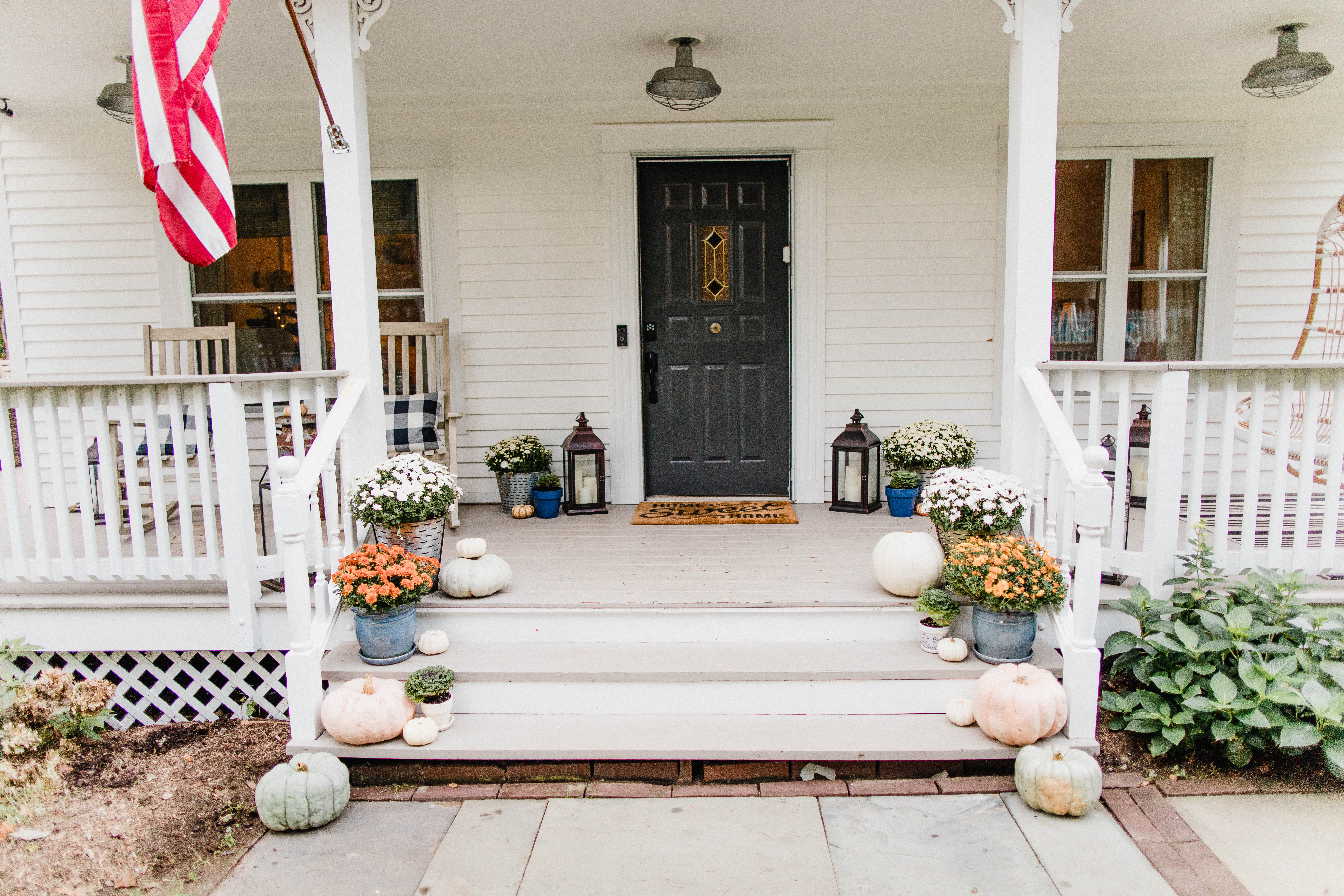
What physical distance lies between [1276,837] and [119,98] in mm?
5398

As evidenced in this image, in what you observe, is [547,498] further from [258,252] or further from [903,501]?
[258,252]

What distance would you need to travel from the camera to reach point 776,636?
3115mm

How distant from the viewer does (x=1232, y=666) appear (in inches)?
109

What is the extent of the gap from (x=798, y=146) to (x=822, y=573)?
8.18 feet

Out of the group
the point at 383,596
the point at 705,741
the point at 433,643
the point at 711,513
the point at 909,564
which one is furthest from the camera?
the point at 711,513

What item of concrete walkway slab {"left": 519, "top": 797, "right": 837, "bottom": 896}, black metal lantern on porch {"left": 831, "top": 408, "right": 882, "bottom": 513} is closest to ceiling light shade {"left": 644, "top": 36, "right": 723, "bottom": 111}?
black metal lantern on porch {"left": 831, "top": 408, "right": 882, "bottom": 513}

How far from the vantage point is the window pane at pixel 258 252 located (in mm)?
5012

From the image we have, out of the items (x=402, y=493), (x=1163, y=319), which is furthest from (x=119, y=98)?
(x=1163, y=319)

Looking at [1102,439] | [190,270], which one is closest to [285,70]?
[190,270]

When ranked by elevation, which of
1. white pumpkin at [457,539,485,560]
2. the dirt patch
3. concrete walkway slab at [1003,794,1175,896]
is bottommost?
the dirt patch

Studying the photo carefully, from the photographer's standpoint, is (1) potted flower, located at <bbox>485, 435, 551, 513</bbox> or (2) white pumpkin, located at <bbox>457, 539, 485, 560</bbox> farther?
(1) potted flower, located at <bbox>485, 435, 551, 513</bbox>

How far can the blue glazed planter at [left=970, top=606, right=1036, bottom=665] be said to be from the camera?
9.42ft

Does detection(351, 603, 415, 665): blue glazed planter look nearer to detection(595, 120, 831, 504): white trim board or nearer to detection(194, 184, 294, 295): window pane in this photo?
detection(595, 120, 831, 504): white trim board

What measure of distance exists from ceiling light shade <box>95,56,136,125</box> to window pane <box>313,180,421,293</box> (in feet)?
3.22
